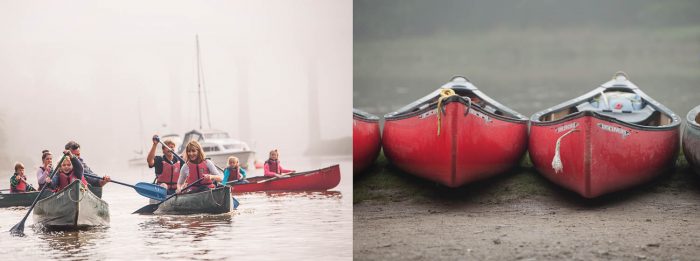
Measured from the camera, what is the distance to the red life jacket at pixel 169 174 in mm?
5816

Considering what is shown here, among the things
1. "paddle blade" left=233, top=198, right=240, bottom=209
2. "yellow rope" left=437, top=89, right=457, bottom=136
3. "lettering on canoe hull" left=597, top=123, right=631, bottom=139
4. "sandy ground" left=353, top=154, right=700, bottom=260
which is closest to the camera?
"sandy ground" left=353, top=154, right=700, bottom=260

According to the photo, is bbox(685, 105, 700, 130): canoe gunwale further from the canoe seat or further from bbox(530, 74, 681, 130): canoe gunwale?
the canoe seat

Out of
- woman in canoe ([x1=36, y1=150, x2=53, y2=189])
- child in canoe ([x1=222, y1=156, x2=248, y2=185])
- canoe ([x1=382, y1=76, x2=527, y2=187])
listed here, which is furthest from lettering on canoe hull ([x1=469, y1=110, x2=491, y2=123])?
woman in canoe ([x1=36, y1=150, x2=53, y2=189])

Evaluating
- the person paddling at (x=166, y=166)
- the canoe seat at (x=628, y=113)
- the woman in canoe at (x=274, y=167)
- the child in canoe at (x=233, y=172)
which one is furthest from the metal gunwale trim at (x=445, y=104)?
the person paddling at (x=166, y=166)

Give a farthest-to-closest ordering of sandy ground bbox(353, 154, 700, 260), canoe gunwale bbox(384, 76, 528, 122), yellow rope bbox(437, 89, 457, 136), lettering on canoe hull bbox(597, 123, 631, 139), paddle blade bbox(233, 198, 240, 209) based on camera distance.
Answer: paddle blade bbox(233, 198, 240, 209), canoe gunwale bbox(384, 76, 528, 122), yellow rope bbox(437, 89, 457, 136), lettering on canoe hull bbox(597, 123, 631, 139), sandy ground bbox(353, 154, 700, 260)

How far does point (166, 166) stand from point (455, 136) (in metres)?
1.79

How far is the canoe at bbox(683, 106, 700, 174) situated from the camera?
5664 millimetres

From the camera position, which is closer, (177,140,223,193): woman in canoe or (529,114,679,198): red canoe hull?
(529,114,679,198): red canoe hull

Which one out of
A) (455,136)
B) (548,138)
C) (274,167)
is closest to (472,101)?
(455,136)

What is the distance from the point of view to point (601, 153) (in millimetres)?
5543

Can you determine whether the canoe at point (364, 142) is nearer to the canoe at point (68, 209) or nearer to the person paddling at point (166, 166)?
the person paddling at point (166, 166)

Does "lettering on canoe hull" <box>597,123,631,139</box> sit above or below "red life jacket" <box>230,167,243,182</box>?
above

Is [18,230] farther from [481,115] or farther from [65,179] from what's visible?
[481,115]

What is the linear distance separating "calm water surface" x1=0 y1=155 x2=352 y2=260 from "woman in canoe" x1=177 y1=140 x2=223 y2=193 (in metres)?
0.19
